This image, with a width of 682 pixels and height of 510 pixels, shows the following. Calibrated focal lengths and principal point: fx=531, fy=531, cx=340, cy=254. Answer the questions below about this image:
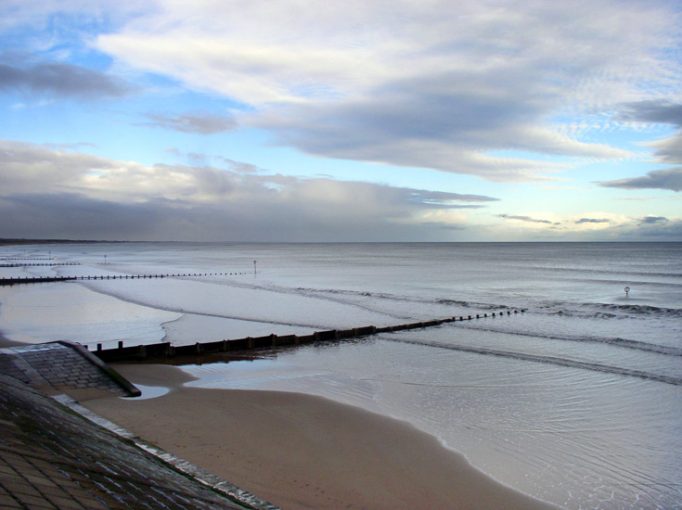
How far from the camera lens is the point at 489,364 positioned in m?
25.5

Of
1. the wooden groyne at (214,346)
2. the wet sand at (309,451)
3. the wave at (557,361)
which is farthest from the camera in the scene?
the wooden groyne at (214,346)

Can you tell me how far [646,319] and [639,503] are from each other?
114ft

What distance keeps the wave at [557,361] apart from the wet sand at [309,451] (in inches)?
495

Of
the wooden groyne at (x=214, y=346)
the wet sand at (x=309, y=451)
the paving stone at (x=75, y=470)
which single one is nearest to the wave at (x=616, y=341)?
the wooden groyne at (x=214, y=346)

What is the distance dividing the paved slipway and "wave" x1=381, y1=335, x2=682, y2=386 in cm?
1965

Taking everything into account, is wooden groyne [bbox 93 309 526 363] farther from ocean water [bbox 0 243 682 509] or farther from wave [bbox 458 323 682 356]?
wave [bbox 458 323 682 356]

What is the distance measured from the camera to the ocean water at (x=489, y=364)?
13.9 metres

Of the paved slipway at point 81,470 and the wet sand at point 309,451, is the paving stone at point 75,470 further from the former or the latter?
the wet sand at point 309,451

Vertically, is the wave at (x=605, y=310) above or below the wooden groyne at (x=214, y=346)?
above

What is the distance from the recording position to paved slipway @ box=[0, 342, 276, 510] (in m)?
5.67

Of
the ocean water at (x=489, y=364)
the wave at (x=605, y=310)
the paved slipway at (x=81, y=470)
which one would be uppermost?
the paved slipway at (x=81, y=470)

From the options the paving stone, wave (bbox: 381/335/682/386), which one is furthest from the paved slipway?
wave (bbox: 381/335/682/386)

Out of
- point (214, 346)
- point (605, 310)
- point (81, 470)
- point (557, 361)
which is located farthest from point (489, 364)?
point (605, 310)

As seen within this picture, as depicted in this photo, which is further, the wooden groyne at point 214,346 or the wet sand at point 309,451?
the wooden groyne at point 214,346
